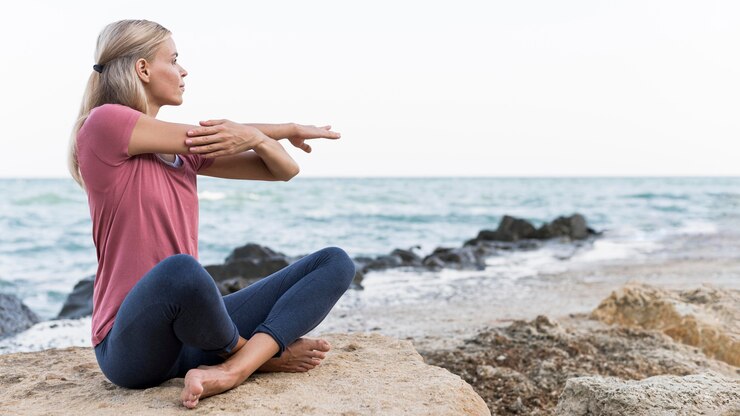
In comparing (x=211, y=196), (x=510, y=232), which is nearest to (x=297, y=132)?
(x=510, y=232)

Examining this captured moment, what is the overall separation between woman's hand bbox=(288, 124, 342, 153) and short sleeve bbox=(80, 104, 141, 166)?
2.55 feet

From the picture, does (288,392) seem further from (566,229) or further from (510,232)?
(566,229)

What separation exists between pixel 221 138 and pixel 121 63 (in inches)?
20.2

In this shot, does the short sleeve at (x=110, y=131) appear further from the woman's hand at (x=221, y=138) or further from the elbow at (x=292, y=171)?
the elbow at (x=292, y=171)

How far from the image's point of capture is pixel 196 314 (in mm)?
2602

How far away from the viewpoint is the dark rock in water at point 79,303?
8.48m

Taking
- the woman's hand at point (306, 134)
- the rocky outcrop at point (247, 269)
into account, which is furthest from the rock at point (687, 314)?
the rocky outcrop at point (247, 269)

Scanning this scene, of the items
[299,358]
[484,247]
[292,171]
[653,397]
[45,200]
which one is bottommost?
[45,200]

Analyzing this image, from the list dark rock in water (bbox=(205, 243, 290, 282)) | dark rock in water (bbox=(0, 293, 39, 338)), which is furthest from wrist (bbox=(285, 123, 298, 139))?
dark rock in water (bbox=(205, 243, 290, 282))

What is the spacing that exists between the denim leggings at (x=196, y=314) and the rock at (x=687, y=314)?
371 cm

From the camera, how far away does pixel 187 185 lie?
9.83 feet

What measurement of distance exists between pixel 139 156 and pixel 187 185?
0.26m

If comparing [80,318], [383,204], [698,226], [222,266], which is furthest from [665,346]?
[383,204]

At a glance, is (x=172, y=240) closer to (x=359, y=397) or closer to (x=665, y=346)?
(x=359, y=397)
